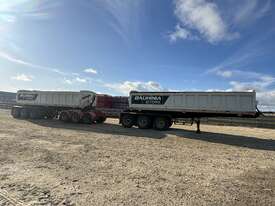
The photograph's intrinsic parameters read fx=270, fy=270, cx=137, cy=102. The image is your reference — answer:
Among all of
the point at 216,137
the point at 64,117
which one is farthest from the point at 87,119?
the point at 216,137

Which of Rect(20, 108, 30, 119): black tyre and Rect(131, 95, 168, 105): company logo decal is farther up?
Rect(131, 95, 168, 105): company logo decal

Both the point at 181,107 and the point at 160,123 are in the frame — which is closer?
the point at 181,107

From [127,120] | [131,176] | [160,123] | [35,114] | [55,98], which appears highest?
[55,98]

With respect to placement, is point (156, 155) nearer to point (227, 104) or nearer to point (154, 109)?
point (227, 104)

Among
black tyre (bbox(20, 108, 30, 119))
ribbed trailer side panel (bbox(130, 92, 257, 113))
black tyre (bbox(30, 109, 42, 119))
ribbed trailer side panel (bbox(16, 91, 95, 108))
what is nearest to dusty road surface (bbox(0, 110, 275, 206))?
ribbed trailer side panel (bbox(130, 92, 257, 113))

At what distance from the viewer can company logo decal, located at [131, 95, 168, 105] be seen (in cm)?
2134

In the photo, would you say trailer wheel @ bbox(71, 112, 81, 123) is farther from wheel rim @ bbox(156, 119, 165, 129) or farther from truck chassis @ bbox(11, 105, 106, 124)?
wheel rim @ bbox(156, 119, 165, 129)

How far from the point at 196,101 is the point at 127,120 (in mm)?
6524

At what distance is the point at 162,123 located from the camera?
2158cm

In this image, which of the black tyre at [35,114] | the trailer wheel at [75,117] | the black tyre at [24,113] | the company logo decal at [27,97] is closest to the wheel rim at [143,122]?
the trailer wheel at [75,117]

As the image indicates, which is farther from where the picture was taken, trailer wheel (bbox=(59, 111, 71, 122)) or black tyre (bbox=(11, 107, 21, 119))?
black tyre (bbox=(11, 107, 21, 119))

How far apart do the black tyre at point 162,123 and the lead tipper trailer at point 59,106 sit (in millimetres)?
6592

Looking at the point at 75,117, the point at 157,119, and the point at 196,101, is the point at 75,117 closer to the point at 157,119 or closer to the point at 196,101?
the point at 157,119

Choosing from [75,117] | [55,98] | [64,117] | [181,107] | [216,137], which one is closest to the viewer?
[216,137]
